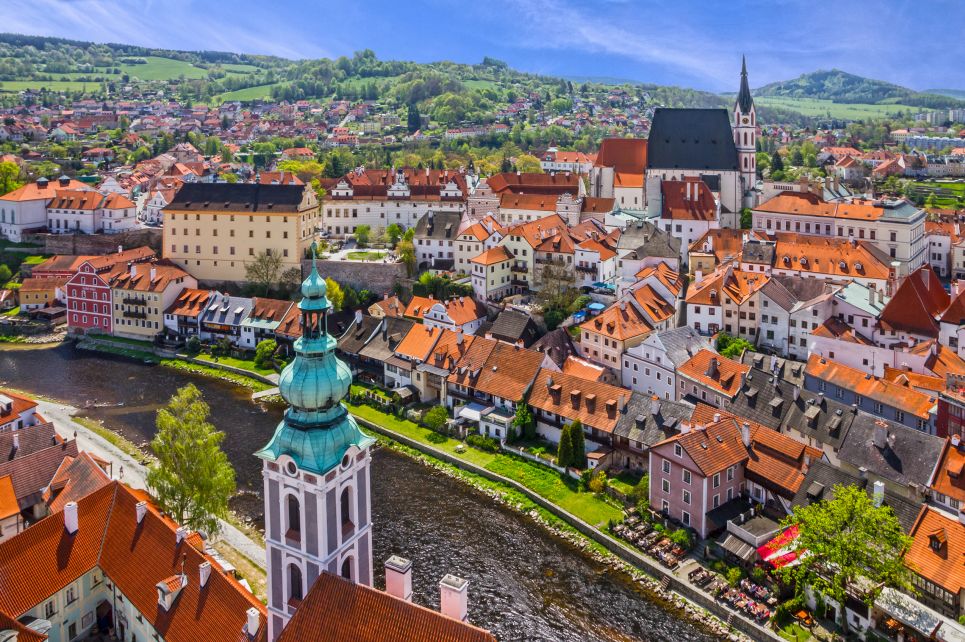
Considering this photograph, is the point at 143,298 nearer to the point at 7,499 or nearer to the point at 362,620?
the point at 7,499

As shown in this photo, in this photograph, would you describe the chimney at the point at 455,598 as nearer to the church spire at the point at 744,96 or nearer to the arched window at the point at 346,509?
the arched window at the point at 346,509

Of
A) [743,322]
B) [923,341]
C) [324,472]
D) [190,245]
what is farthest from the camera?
[190,245]

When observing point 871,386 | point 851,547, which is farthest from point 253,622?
point 871,386

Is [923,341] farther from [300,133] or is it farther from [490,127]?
[300,133]

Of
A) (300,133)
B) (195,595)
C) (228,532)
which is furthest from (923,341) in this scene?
(300,133)

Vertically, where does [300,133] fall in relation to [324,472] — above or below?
above

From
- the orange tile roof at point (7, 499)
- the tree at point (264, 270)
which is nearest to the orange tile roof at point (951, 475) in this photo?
the orange tile roof at point (7, 499)
